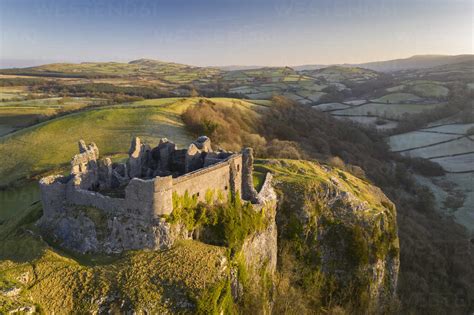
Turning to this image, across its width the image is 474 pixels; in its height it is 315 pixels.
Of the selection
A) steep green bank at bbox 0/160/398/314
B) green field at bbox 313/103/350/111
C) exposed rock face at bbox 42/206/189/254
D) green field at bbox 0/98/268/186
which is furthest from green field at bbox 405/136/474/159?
exposed rock face at bbox 42/206/189/254

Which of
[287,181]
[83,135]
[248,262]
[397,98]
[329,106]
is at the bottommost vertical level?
[248,262]

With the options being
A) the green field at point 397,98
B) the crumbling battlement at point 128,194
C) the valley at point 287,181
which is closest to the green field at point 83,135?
the valley at point 287,181

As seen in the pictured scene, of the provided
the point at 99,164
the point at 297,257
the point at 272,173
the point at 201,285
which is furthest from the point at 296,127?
the point at 201,285

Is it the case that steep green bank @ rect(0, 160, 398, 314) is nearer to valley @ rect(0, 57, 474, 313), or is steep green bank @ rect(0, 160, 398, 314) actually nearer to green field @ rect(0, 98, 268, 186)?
valley @ rect(0, 57, 474, 313)

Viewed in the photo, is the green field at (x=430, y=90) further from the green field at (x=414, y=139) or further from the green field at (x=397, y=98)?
the green field at (x=414, y=139)

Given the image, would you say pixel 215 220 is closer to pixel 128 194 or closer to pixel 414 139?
pixel 128 194

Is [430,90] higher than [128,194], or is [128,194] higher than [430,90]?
[430,90]

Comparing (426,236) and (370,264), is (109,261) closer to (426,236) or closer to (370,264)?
(370,264)

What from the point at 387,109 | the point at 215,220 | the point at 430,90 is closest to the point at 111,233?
the point at 215,220
